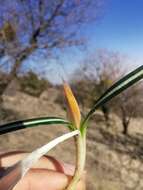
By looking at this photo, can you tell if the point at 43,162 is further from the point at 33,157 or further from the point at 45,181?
the point at 33,157

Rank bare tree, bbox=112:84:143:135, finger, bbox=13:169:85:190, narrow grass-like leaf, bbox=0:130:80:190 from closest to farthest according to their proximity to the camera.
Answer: narrow grass-like leaf, bbox=0:130:80:190 → finger, bbox=13:169:85:190 → bare tree, bbox=112:84:143:135

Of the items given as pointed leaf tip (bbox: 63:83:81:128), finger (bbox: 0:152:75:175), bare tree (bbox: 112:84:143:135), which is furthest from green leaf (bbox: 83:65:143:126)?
bare tree (bbox: 112:84:143:135)

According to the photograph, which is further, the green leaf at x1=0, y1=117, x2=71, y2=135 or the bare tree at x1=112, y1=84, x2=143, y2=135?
the bare tree at x1=112, y1=84, x2=143, y2=135

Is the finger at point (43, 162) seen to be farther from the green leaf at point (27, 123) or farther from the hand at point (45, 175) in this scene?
the green leaf at point (27, 123)

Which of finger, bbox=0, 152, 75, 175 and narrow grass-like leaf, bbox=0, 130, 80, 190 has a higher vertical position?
narrow grass-like leaf, bbox=0, 130, 80, 190

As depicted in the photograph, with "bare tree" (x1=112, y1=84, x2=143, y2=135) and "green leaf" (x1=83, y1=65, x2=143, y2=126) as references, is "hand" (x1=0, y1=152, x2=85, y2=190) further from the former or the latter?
"bare tree" (x1=112, y1=84, x2=143, y2=135)

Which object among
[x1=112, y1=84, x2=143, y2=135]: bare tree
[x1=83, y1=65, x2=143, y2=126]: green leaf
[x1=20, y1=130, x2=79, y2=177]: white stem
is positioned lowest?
[x1=112, y1=84, x2=143, y2=135]: bare tree

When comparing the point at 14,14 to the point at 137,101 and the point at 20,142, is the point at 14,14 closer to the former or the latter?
the point at 20,142

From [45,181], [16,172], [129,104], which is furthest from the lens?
[129,104]

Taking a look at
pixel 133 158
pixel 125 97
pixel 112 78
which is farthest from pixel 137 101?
pixel 133 158

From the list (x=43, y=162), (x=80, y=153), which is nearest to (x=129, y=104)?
(x=43, y=162)
